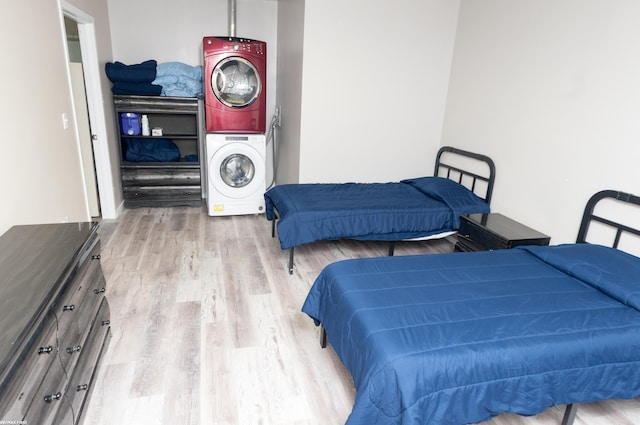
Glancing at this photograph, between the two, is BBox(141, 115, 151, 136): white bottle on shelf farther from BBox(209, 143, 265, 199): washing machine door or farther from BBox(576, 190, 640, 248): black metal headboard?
BBox(576, 190, 640, 248): black metal headboard

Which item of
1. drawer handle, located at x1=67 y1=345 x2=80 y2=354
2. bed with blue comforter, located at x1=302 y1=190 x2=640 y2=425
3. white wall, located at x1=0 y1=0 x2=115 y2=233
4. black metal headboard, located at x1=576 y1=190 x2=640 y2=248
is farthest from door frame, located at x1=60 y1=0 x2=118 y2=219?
black metal headboard, located at x1=576 y1=190 x2=640 y2=248

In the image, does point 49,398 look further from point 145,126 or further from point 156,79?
point 156,79

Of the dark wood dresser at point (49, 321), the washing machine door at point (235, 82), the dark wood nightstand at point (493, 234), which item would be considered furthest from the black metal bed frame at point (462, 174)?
the dark wood dresser at point (49, 321)

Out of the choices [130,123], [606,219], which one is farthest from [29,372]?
[130,123]

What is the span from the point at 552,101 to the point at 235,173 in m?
3.18

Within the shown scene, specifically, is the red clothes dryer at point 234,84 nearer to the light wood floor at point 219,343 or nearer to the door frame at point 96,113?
the door frame at point 96,113

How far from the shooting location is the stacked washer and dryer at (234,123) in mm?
4086

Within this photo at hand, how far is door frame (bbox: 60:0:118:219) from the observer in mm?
3666

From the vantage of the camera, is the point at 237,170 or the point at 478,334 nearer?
the point at 478,334

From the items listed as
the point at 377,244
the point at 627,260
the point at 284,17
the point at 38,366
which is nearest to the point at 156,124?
the point at 284,17

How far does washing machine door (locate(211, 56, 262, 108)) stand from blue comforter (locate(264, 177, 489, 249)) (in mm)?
1283

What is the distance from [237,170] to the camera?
4465 millimetres

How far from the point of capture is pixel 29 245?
172 cm

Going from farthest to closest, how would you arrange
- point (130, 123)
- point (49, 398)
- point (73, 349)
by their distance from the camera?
point (130, 123)
point (73, 349)
point (49, 398)
